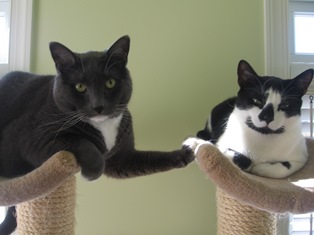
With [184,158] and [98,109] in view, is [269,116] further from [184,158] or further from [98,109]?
[98,109]

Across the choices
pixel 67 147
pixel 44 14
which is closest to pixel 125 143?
pixel 67 147

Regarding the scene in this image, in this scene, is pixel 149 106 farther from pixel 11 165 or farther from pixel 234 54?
pixel 11 165

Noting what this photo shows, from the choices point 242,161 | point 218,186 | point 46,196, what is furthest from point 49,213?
point 242,161

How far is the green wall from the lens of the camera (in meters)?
1.44

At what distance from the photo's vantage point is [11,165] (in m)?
0.99

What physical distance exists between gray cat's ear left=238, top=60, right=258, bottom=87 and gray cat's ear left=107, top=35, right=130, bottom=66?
43 cm

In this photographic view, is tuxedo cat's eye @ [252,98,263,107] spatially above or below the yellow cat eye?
below

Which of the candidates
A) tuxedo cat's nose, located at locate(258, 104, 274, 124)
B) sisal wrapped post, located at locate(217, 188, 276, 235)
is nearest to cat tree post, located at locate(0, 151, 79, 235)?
sisal wrapped post, located at locate(217, 188, 276, 235)

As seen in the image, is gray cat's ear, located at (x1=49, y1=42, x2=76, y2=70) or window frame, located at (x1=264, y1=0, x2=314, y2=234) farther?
window frame, located at (x1=264, y1=0, x2=314, y2=234)

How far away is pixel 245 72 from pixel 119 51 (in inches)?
18.8

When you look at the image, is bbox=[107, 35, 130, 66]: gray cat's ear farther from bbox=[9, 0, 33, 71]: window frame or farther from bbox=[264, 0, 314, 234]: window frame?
bbox=[264, 0, 314, 234]: window frame

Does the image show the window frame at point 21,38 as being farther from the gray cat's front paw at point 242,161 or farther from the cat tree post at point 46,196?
the gray cat's front paw at point 242,161

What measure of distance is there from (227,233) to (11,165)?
74 centimetres

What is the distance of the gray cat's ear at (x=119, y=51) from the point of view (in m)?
0.97
